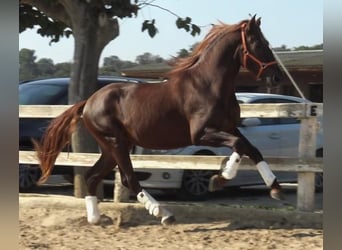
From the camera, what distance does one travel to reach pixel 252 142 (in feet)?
30.3

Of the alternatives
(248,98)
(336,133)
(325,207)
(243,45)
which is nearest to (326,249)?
(325,207)

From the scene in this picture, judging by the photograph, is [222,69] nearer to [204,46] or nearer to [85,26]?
[204,46]

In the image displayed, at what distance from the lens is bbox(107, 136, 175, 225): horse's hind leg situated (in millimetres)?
6254

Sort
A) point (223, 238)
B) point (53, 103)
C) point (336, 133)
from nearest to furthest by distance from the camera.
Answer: point (336, 133)
point (223, 238)
point (53, 103)

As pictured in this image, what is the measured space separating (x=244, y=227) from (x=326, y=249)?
369cm

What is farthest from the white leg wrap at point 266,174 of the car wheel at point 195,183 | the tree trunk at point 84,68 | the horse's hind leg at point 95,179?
the car wheel at point 195,183

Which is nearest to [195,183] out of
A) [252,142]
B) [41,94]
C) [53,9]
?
[252,142]

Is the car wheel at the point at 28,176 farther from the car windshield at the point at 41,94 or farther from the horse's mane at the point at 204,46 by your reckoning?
the horse's mane at the point at 204,46

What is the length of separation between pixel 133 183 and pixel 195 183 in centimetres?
266

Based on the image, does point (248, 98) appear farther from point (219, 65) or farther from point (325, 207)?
point (325, 207)

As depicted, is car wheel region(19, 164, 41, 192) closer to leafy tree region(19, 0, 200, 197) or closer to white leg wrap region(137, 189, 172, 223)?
leafy tree region(19, 0, 200, 197)

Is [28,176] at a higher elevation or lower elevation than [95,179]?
lower

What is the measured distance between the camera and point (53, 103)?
30.0ft

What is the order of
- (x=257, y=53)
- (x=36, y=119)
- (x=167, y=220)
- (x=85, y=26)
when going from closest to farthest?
(x=257, y=53)
(x=167, y=220)
(x=85, y=26)
(x=36, y=119)
